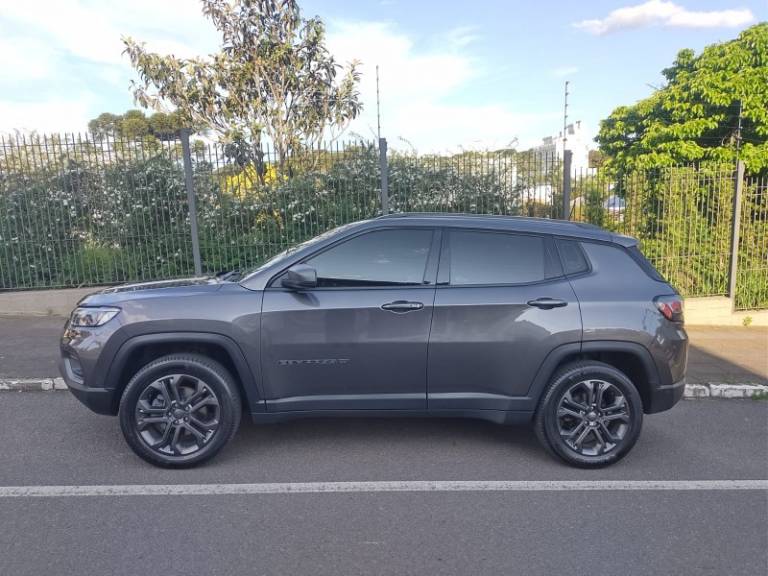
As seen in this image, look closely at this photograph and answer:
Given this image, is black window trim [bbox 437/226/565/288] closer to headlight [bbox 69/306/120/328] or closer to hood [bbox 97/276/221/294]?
hood [bbox 97/276/221/294]

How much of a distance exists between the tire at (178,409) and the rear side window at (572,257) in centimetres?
247

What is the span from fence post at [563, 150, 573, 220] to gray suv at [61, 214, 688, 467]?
496 centimetres

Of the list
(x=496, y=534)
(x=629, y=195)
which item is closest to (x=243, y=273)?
(x=496, y=534)

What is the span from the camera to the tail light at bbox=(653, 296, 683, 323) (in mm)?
4098

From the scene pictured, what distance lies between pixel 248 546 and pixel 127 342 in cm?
163

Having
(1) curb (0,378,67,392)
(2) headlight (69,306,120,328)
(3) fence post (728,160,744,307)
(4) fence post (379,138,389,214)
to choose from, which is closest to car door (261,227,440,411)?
(2) headlight (69,306,120,328)

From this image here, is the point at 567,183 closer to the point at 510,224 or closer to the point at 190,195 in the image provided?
the point at 510,224

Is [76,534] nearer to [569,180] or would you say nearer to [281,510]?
[281,510]

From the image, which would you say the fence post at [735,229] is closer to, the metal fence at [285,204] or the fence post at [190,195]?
the metal fence at [285,204]

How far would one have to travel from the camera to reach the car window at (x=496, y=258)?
13.6 feet

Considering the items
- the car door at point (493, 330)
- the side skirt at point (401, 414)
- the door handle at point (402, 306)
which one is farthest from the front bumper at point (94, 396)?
the car door at point (493, 330)

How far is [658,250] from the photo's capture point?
912cm

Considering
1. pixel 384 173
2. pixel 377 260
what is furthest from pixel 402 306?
pixel 384 173

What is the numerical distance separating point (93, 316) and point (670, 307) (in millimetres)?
3970
